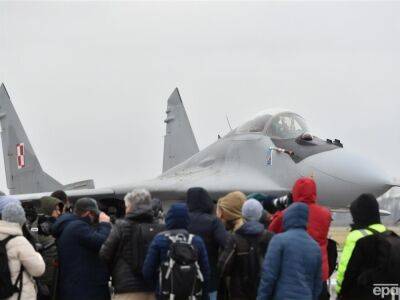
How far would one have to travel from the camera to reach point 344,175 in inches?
593

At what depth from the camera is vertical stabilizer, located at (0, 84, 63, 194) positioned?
25.1 m

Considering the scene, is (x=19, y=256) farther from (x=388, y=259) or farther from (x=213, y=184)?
(x=213, y=184)

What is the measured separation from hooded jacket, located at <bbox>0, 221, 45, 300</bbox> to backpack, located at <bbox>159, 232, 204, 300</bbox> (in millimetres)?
1212

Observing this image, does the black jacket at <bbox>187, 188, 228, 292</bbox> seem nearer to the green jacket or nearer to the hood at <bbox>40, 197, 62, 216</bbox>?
the green jacket

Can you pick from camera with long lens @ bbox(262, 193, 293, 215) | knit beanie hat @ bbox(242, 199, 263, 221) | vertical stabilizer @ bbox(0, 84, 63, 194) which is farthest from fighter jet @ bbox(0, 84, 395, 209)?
knit beanie hat @ bbox(242, 199, 263, 221)

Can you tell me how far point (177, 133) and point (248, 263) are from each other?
2035 cm

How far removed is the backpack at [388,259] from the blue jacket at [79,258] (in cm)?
282

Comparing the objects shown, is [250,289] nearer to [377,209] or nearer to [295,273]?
[295,273]

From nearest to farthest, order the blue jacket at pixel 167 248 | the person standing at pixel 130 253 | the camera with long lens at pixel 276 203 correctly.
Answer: the blue jacket at pixel 167 248 < the person standing at pixel 130 253 < the camera with long lens at pixel 276 203

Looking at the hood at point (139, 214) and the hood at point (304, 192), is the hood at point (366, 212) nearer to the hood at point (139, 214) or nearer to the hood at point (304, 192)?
the hood at point (304, 192)

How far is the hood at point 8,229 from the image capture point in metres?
7.83

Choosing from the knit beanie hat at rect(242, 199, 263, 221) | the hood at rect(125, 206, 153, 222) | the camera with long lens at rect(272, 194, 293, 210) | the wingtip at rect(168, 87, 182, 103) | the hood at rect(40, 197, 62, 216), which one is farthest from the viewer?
the wingtip at rect(168, 87, 182, 103)

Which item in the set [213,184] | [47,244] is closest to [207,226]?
[47,244]

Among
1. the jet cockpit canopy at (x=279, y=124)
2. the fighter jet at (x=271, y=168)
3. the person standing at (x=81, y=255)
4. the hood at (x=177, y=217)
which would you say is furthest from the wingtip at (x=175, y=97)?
the hood at (x=177, y=217)
